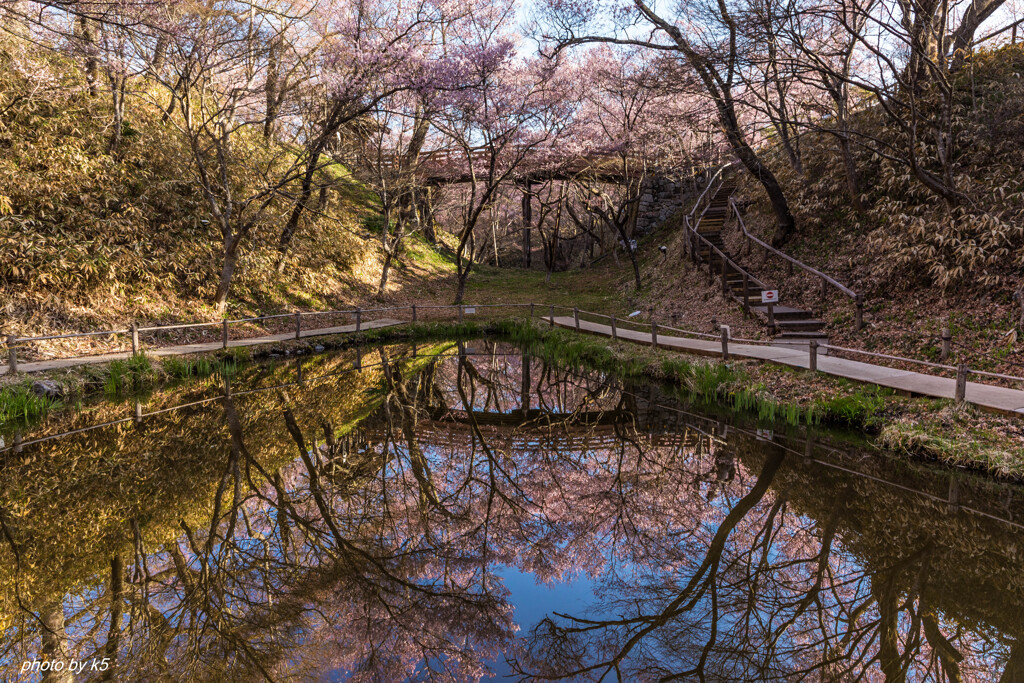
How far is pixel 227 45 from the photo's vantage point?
45.5 ft

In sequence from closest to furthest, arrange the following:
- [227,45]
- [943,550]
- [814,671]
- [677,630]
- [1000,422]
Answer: [814,671], [677,630], [943,550], [1000,422], [227,45]

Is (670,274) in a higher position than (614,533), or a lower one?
higher

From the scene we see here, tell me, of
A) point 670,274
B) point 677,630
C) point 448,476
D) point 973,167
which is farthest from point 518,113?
point 677,630

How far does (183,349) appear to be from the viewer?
1282cm

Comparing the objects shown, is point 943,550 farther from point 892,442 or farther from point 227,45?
point 227,45

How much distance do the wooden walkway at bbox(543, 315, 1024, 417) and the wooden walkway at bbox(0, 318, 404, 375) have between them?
28.0 feet

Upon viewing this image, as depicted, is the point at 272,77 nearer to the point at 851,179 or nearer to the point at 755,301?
the point at 755,301

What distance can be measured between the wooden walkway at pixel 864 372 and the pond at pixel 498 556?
131cm

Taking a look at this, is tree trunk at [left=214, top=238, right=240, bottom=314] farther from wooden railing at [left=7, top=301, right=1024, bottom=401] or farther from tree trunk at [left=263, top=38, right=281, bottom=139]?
tree trunk at [left=263, top=38, right=281, bottom=139]

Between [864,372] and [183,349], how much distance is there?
13.9m

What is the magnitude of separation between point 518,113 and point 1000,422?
1671 cm

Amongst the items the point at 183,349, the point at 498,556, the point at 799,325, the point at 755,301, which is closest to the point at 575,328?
the point at 755,301

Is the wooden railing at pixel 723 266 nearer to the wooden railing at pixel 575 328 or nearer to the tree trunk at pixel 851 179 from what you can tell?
the wooden railing at pixel 575 328

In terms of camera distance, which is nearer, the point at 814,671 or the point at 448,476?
the point at 814,671
